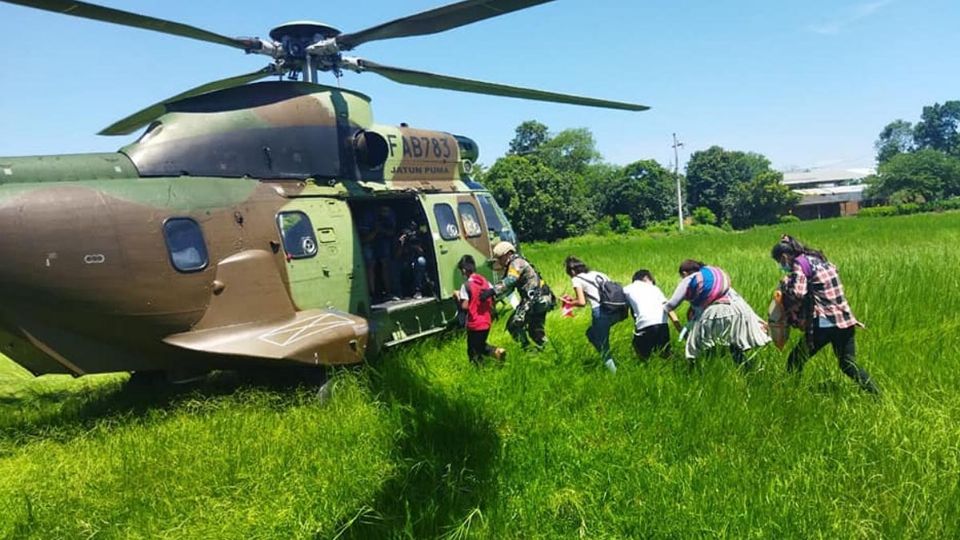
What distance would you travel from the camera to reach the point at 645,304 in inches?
273

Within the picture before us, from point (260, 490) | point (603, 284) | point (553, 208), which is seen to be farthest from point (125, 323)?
point (553, 208)

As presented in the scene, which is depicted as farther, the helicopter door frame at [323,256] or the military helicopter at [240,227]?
the helicopter door frame at [323,256]

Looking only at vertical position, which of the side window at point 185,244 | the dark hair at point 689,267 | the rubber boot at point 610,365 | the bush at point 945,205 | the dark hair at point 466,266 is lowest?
the rubber boot at point 610,365

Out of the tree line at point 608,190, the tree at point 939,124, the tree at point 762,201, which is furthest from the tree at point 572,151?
the tree at point 939,124

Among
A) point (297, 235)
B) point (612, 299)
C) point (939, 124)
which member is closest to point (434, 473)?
point (612, 299)

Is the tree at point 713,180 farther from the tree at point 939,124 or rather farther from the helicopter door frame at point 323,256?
the tree at point 939,124

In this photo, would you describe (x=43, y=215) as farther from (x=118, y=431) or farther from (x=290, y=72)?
(x=290, y=72)

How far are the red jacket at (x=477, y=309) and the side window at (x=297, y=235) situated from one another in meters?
1.69

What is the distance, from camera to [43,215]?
5395mm

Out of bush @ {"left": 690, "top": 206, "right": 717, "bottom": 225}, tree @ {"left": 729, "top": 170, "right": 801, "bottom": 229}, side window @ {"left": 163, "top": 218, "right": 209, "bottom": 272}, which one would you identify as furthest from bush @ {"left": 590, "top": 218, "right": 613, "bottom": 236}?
side window @ {"left": 163, "top": 218, "right": 209, "bottom": 272}

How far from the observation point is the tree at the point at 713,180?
68.8 m

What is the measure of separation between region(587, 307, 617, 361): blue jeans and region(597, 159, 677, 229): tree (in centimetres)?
5117

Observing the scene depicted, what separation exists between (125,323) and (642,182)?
54530 millimetres

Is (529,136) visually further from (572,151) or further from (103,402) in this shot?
(103,402)
